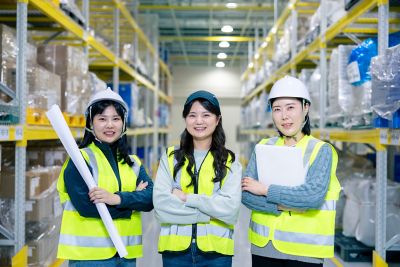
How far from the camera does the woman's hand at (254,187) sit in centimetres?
231

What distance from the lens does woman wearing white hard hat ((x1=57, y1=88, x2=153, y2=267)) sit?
2.26m

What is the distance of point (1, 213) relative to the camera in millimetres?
3459

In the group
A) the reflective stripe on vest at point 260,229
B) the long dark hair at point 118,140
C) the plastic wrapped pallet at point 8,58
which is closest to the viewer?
the reflective stripe on vest at point 260,229

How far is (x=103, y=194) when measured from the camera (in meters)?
2.20

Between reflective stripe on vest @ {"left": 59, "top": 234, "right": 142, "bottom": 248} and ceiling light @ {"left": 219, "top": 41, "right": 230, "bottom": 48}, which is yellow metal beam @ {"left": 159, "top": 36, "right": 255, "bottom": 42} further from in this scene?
reflective stripe on vest @ {"left": 59, "top": 234, "right": 142, "bottom": 248}

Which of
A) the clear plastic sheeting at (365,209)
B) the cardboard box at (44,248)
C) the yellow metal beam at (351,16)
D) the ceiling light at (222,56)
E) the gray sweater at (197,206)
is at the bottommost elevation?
the cardboard box at (44,248)

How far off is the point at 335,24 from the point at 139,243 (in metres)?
3.34

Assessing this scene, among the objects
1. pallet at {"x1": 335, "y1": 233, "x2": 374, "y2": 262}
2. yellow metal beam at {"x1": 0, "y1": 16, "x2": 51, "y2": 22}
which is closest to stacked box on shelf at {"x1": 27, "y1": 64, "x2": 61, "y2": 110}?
yellow metal beam at {"x1": 0, "y1": 16, "x2": 51, "y2": 22}

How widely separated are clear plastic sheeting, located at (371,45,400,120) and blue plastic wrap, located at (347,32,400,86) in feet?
2.21

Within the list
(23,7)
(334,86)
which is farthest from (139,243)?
(334,86)

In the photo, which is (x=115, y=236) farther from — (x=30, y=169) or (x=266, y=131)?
(x=266, y=131)

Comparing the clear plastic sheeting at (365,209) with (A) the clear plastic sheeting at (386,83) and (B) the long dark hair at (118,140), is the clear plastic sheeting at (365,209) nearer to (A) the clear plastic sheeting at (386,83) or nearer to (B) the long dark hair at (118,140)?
(A) the clear plastic sheeting at (386,83)

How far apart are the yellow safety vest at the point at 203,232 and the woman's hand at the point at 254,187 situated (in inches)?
4.8

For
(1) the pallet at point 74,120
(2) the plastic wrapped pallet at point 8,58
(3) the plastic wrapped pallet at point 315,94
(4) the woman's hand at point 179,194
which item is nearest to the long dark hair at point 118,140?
(4) the woman's hand at point 179,194
